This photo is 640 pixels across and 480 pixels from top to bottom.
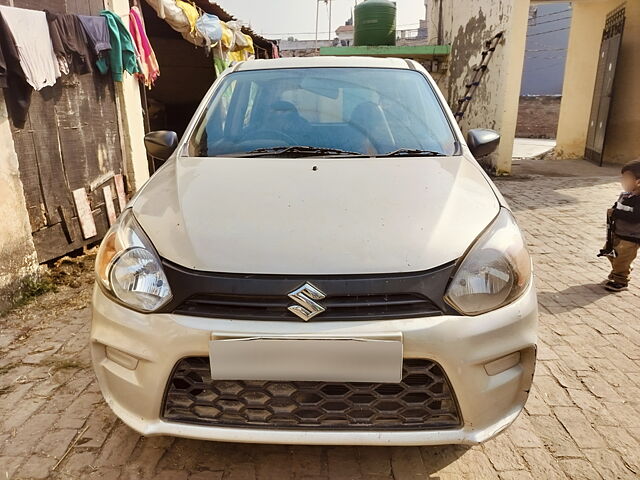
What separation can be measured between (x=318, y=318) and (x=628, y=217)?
3113 millimetres

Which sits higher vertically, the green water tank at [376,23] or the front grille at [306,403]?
the green water tank at [376,23]

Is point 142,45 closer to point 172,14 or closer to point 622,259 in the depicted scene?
point 172,14

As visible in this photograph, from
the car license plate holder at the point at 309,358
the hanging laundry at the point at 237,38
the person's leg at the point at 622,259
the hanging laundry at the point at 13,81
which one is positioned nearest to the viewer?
the car license plate holder at the point at 309,358

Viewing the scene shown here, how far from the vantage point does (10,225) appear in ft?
11.7

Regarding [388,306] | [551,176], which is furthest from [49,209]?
[551,176]

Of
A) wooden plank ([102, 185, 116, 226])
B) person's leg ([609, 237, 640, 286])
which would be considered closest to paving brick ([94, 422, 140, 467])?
wooden plank ([102, 185, 116, 226])

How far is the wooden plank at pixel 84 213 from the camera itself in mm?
4484

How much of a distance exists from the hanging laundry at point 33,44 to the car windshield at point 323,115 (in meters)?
1.75

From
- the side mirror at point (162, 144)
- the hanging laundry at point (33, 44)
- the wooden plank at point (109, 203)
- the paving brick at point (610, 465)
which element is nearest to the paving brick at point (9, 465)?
the side mirror at point (162, 144)

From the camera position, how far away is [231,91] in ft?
9.90

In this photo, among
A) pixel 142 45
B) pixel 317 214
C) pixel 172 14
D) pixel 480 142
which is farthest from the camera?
pixel 172 14

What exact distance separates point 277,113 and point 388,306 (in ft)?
5.23

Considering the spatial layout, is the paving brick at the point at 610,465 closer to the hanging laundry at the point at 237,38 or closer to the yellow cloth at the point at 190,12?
the yellow cloth at the point at 190,12

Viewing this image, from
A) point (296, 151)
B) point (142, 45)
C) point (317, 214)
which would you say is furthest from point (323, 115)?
point (142, 45)
